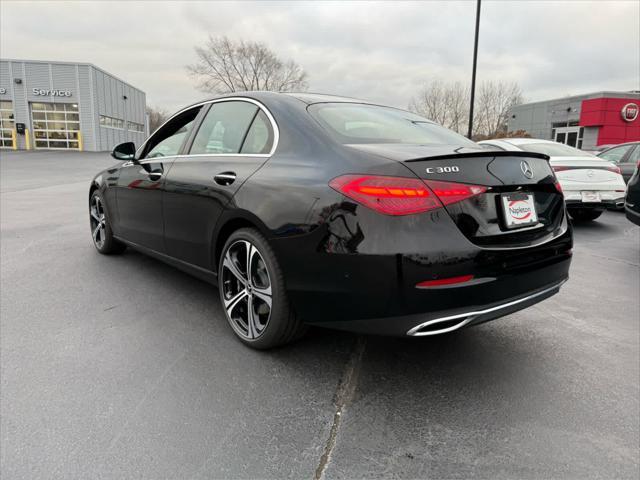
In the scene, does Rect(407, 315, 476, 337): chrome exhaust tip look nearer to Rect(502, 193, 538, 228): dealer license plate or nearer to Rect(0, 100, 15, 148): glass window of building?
Rect(502, 193, 538, 228): dealer license plate

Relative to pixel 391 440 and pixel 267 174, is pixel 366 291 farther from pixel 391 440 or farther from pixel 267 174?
pixel 267 174

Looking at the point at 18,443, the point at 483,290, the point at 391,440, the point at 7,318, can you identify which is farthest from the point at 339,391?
the point at 7,318

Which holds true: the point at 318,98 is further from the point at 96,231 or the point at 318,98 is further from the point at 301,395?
the point at 96,231

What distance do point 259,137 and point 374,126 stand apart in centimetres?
72

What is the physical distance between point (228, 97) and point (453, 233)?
207cm

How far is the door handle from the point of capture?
9.68 ft

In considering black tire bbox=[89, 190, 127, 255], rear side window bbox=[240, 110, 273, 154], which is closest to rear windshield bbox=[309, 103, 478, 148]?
rear side window bbox=[240, 110, 273, 154]

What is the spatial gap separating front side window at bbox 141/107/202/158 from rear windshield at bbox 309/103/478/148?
4.26 ft

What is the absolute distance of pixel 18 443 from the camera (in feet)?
6.66

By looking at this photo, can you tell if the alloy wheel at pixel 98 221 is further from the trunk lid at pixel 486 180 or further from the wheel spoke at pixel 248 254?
the trunk lid at pixel 486 180

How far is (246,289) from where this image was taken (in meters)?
→ 2.93

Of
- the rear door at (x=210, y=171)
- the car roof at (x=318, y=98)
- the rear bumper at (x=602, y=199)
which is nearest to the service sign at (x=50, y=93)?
the rear bumper at (x=602, y=199)

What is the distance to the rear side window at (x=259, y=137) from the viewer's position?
2.89 m

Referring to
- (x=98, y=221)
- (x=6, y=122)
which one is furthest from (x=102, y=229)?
(x=6, y=122)
